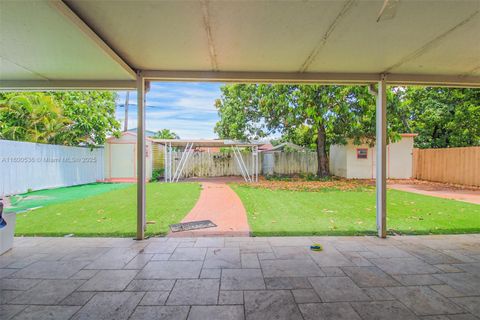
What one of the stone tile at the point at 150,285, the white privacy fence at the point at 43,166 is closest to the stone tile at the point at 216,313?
the stone tile at the point at 150,285

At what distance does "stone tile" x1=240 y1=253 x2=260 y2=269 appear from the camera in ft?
9.36

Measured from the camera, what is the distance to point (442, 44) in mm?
2936

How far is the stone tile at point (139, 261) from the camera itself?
2.83m

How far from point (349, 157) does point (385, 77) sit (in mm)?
9550

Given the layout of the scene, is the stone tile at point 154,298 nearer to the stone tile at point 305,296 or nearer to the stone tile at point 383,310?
the stone tile at point 305,296

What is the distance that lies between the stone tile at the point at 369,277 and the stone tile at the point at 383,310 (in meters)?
0.31

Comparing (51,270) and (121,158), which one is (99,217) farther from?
(121,158)

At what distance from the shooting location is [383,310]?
6.60 feet

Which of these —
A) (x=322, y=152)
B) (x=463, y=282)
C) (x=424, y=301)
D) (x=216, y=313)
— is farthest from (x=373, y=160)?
(x=216, y=313)

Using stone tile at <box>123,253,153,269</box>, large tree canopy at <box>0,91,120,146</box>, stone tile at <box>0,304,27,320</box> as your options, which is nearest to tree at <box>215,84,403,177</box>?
large tree canopy at <box>0,91,120,146</box>

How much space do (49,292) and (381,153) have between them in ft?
14.7

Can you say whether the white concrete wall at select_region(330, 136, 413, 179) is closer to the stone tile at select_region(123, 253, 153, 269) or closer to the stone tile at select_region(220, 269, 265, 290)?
the stone tile at select_region(220, 269, 265, 290)

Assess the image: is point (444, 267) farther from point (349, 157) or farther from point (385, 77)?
point (349, 157)

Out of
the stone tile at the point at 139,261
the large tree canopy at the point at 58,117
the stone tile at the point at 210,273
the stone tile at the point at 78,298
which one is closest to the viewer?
the stone tile at the point at 78,298
